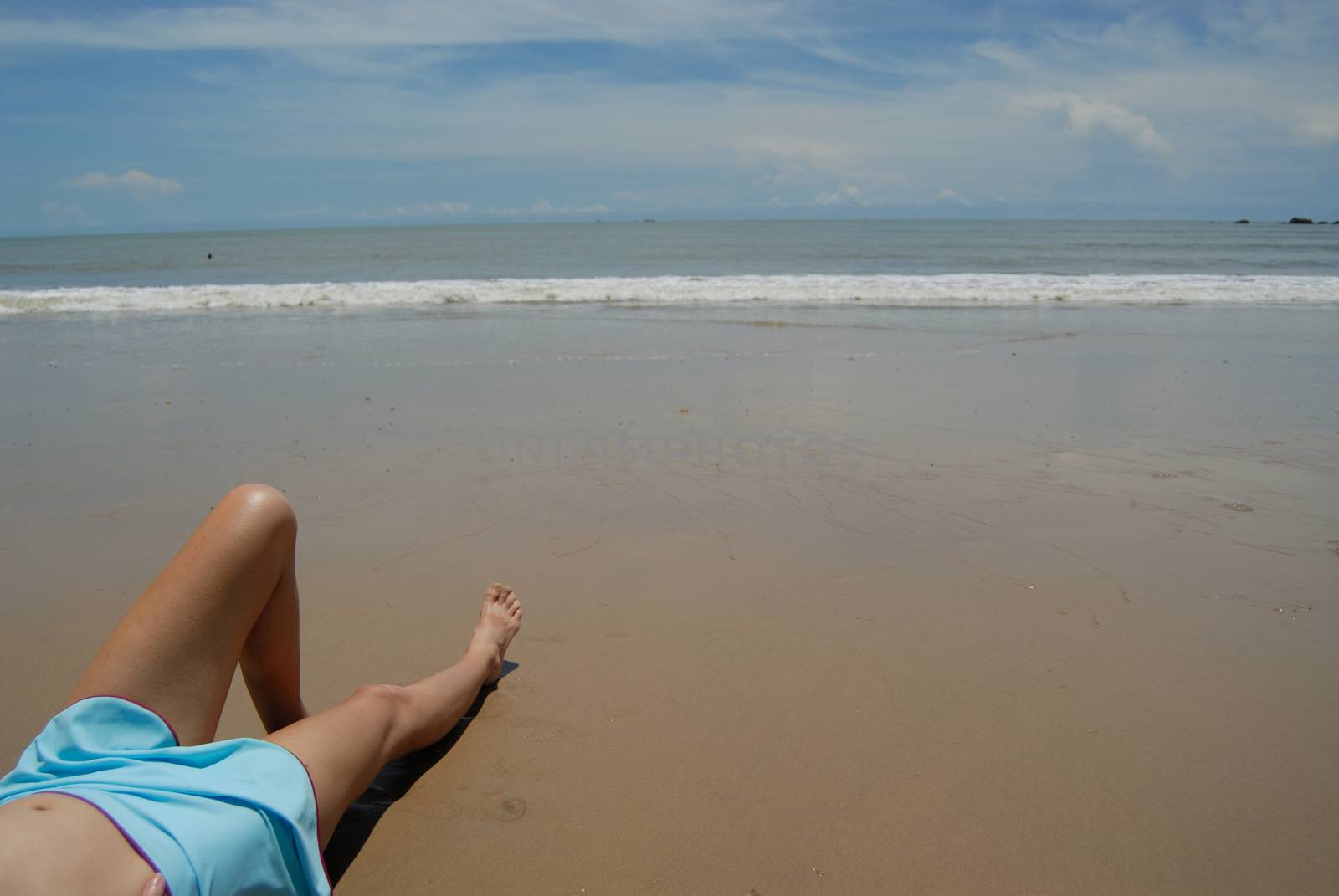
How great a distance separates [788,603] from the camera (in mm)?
3117

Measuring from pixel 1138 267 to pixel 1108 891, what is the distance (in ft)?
77.5

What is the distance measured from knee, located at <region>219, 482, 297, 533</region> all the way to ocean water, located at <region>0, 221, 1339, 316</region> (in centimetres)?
1243

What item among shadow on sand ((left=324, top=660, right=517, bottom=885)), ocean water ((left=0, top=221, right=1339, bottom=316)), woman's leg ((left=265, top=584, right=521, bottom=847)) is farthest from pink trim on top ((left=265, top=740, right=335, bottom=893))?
ocean water ((left=0, top=221, right=1339, bottom=316))

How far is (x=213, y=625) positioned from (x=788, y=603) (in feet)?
6.26

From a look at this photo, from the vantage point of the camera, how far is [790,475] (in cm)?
460

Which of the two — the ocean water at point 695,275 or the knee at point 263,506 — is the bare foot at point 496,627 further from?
the ocean water at point 695,275

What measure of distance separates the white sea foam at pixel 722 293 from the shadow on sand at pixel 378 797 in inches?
487

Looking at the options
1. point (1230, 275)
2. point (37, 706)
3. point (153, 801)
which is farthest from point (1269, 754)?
point (1230, 275)

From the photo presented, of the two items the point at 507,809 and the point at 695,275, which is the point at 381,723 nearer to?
the point at 507,809

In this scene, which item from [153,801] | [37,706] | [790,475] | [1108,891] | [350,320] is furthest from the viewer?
[350,320]

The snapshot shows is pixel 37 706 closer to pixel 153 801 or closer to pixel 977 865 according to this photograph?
pixel 153 801

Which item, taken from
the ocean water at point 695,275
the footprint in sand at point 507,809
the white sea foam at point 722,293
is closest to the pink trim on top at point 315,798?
the footprint in sand at point 507,809

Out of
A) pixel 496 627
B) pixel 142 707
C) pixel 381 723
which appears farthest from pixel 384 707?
pixel 496 627

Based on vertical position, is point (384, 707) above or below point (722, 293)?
below
